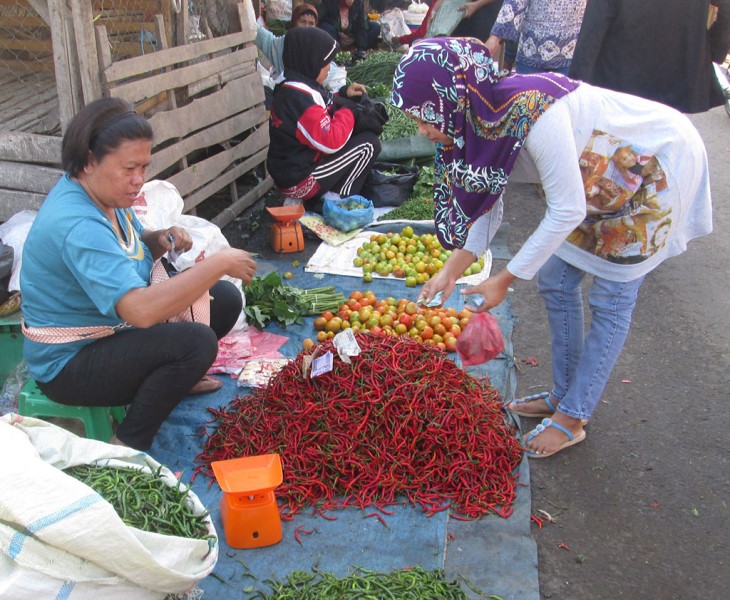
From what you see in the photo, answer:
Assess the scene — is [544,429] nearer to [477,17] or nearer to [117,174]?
[117,174]

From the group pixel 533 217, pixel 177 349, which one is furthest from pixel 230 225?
pixel 177 349

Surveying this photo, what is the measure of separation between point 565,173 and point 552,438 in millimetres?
1328

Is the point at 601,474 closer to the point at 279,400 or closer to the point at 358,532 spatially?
the point at 358,532

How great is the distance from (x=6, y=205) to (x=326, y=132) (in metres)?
2.36

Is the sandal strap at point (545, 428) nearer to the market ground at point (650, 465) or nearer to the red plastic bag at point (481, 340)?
the market ground at point (650, 465)

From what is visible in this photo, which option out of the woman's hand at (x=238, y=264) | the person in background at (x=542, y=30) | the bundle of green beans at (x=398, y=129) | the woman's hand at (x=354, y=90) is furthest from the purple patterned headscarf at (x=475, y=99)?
the bundle of green beans at (x=398, y=129)

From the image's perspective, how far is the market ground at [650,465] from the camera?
101 inches

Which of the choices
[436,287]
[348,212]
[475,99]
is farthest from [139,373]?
[348,212]

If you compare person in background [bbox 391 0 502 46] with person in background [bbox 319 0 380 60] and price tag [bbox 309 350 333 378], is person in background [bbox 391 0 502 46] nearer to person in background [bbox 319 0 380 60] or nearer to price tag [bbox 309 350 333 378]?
person in background [bbox 319 0 380 60]

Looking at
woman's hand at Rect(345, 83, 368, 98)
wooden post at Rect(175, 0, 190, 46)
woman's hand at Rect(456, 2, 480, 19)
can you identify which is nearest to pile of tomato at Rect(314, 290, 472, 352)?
wooden post at Rect(175, 0, 190, 46)

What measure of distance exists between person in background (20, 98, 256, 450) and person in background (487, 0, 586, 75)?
12.6ft

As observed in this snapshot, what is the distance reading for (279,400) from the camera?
3027 mm

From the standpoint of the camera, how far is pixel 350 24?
34.8ft

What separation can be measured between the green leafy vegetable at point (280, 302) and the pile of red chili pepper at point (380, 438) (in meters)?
1.00
